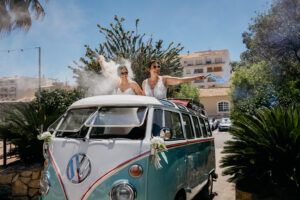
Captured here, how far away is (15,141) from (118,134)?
4.06 m

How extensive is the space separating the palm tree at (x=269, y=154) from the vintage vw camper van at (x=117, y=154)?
1110 mm

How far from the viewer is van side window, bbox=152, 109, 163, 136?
3479 millimetres

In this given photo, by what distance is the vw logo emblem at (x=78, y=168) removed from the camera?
126 inches

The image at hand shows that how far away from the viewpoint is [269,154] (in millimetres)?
4434

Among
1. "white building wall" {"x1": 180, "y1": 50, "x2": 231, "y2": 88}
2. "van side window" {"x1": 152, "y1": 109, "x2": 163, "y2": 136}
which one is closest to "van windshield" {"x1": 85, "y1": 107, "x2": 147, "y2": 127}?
"van side window" {"x1": 152, "y1": 109, "x2": 163, "y2": 136}

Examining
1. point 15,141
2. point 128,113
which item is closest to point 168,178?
point 128,113

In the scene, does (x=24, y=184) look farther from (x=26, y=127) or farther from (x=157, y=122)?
(x=157, y=122)

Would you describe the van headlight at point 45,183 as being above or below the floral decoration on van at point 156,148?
below

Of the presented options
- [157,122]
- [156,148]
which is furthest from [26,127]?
[156,148]

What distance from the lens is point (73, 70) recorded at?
44.7 feet

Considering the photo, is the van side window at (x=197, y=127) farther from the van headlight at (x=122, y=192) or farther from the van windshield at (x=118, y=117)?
the van headlight at (x=122, y=192)

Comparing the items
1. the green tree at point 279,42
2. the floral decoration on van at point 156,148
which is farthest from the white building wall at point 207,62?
the floral decoration on van at point 156,148

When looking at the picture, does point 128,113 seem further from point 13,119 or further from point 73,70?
point 73,70

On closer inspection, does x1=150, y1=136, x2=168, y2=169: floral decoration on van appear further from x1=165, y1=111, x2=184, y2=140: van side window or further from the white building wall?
the white building wall
